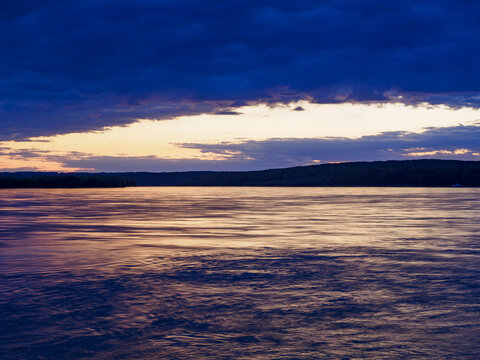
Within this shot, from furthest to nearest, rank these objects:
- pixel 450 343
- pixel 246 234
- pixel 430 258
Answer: pixel 246 234
pixel 430 258
pixel 450 343

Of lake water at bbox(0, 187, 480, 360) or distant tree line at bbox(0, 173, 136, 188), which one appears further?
distant tree line at bbox(0, 173, 136, 188)

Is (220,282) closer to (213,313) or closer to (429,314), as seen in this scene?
(213,313)

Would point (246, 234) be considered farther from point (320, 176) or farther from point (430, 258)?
point (320, 176)

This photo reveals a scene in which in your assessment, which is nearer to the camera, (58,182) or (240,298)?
(240,298)

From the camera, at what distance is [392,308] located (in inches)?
371

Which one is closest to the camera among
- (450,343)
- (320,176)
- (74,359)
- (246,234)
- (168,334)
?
(74,359)

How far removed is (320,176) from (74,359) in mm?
179815

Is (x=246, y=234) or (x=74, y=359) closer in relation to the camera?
(x=74, y=359)

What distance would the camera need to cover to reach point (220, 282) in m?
11.8

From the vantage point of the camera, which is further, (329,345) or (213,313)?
(213,313)

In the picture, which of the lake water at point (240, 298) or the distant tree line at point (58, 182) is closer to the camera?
Result: the lake water at point (240, 298)

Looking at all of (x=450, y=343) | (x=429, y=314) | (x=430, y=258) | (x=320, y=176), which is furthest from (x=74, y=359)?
(x=320, y=176)

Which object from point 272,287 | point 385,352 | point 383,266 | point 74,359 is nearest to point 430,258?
point 383,266

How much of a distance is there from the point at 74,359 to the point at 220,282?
5051mm
